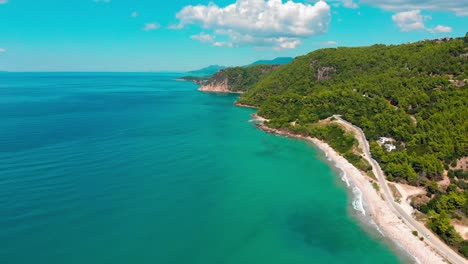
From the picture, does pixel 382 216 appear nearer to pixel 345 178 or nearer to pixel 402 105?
pixel 345 178

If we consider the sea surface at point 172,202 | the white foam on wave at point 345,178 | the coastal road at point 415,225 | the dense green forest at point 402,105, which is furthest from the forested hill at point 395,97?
the sea surface at point 172,202

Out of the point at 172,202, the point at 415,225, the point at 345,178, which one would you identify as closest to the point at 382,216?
the point at 415,225

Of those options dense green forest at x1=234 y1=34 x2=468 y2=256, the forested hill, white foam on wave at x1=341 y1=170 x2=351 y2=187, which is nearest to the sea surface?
white foam on wave at x1=341 y1=170 x2=351 y2=187

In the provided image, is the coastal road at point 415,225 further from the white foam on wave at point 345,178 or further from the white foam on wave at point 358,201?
the white foam on wave at point 345,178

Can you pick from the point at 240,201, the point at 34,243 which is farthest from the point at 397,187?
the point at 34,243

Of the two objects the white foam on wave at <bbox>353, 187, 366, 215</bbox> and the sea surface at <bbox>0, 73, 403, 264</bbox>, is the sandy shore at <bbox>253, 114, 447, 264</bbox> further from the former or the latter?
the sea surface at <bbox>0, 73, 403, 264</bbox>

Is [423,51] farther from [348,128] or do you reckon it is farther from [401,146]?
[401,146]

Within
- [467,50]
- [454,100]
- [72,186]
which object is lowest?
[72,186]
